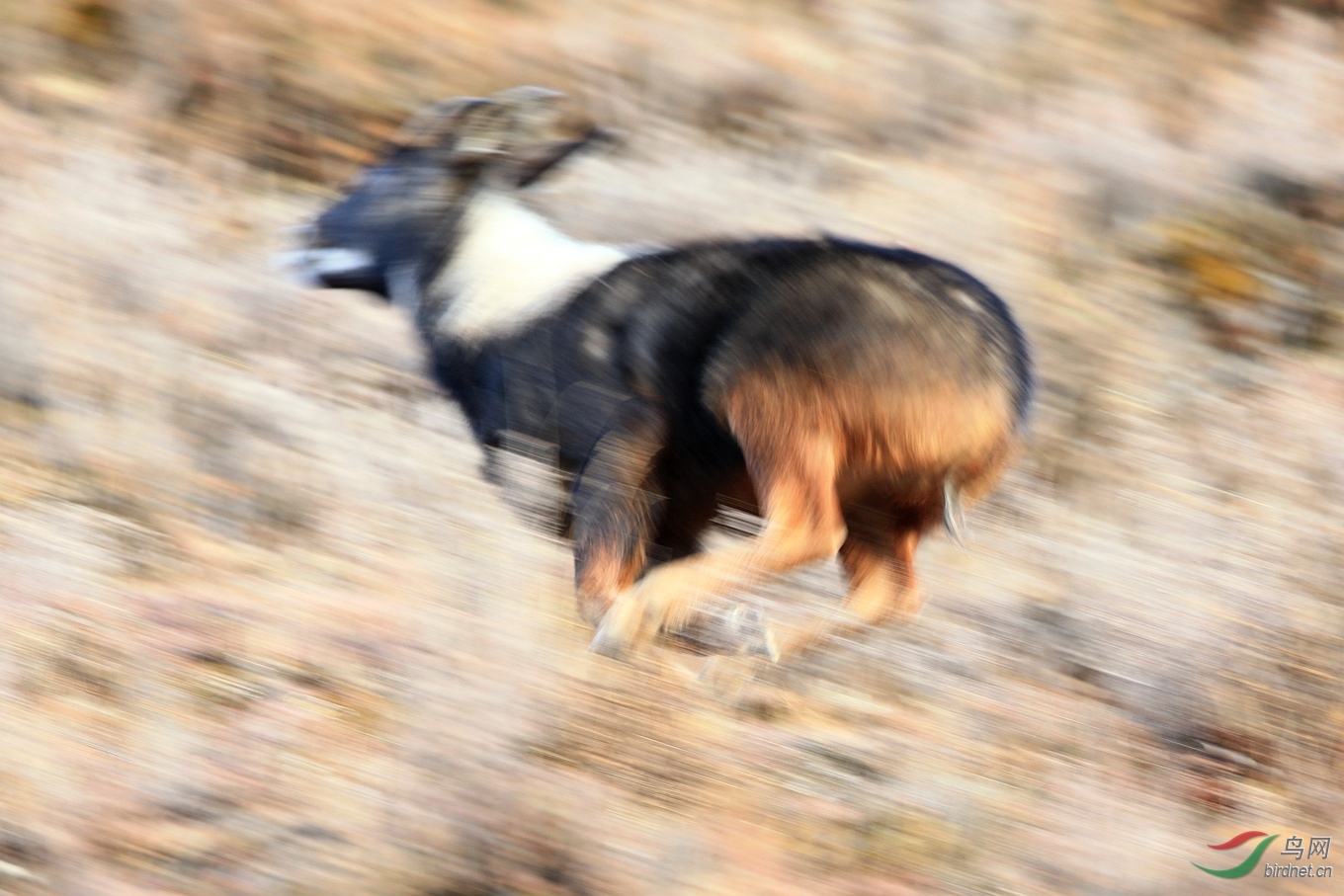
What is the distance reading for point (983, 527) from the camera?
5730 mm

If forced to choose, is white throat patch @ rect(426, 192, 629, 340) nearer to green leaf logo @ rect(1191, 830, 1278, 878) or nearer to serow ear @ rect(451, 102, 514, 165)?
serow ear @ rect(451, 102, 514, 165)

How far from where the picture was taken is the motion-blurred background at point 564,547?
323 centimetres

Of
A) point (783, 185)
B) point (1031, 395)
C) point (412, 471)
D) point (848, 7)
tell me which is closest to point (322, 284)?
point (412, 471)

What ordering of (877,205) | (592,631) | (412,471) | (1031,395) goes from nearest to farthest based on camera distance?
1. (592,631)
2. (1031,395)
3. (412,471)
4. (877,205)

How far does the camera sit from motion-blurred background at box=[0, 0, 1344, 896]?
3.23m

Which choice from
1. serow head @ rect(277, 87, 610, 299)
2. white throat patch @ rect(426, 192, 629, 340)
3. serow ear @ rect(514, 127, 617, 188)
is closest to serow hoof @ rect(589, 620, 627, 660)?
white throat patch @ rect(426, 192, 629, 340)

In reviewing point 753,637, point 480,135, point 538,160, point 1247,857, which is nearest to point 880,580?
point 753,637

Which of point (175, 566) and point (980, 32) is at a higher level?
point (980, 32)

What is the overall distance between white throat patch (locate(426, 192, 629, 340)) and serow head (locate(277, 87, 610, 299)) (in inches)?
3.3

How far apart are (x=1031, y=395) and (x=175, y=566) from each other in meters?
2.77

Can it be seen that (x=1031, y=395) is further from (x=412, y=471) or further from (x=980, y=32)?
(x=980, y=32)

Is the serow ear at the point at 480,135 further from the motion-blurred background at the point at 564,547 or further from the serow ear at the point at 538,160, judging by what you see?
the motion-blurred background at the point at 564,547

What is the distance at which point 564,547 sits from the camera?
14.2 ft

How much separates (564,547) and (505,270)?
3.63 feet
